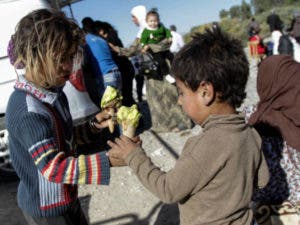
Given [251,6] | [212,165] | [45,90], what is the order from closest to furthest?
[212,165], [45,90], [251,6]

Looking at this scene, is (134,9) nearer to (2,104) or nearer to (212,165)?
(2,104)

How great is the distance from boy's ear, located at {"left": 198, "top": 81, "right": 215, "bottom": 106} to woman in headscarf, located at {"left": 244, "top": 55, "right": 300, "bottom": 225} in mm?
1016

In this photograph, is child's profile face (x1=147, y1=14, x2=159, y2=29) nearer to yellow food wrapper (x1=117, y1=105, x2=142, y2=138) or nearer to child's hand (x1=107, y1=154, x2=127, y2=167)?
yellow food wrapper (x1=117, y1=105, x2=142, y2=138)

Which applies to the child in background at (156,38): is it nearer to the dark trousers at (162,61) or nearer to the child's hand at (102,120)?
the dark trousers at (162,61)

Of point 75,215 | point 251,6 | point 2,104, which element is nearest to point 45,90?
point 75,215

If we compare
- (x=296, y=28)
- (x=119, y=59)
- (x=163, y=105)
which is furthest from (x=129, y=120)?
(x=296, y=28)

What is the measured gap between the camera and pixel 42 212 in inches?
72.6

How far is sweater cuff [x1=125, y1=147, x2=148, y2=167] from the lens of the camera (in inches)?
64.9

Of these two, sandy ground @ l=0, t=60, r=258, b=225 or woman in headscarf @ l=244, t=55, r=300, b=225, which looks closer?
woman in headscarf @ l=244, t=55, r=300, b=225

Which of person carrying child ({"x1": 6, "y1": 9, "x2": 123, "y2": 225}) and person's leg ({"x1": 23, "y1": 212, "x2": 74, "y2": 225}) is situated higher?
person carrying child ({"x1": 6, "y1": 9, "x2": 123, "y2": 225})

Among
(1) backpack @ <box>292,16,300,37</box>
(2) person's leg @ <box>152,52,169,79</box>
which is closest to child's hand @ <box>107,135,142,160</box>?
(2) person's leg @ <box>152,52,169,79</box>

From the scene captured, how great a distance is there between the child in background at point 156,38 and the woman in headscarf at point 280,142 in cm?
308

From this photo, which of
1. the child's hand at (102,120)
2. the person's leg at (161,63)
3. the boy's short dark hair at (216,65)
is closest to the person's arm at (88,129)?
the child's hand at (102,120)

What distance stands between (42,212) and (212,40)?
3.64 ft
